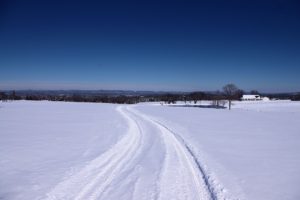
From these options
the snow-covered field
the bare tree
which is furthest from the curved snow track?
the bare tree

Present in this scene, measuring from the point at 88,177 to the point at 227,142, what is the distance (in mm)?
9514

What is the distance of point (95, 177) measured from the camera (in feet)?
24.5

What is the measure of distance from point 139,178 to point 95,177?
1249 millimetres

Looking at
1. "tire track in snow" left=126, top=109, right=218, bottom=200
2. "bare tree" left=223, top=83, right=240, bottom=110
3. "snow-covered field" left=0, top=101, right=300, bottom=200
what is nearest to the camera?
"tire track in snow" left=126, top=109, right=218, bottom=200

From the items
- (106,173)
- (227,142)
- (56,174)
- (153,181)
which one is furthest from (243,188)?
(227,142)

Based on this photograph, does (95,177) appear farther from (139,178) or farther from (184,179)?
(184,179)

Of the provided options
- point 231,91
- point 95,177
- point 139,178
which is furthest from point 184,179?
point 231,91

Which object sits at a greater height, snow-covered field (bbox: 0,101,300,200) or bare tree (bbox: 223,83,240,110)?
bare tree (bbox: 223,83,240,110)

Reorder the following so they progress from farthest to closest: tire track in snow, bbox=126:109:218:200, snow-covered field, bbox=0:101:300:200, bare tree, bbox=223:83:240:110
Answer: bare tree, bbox=223:83:240:110 < snow-covered field, bbox=0:101:300:200 < tire track in snow, bbox=126:109:218:200

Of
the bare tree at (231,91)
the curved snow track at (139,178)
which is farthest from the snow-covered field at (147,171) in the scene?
the bare tree at (231,91)

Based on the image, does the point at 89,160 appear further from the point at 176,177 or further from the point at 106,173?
the point at 176,177

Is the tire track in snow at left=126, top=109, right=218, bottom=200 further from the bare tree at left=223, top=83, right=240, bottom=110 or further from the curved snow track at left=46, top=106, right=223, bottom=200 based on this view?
the bare tree at left=223, top=83, right=240, bottom=110

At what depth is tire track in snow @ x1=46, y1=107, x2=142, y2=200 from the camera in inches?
244

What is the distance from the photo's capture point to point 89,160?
9766 millimetres
